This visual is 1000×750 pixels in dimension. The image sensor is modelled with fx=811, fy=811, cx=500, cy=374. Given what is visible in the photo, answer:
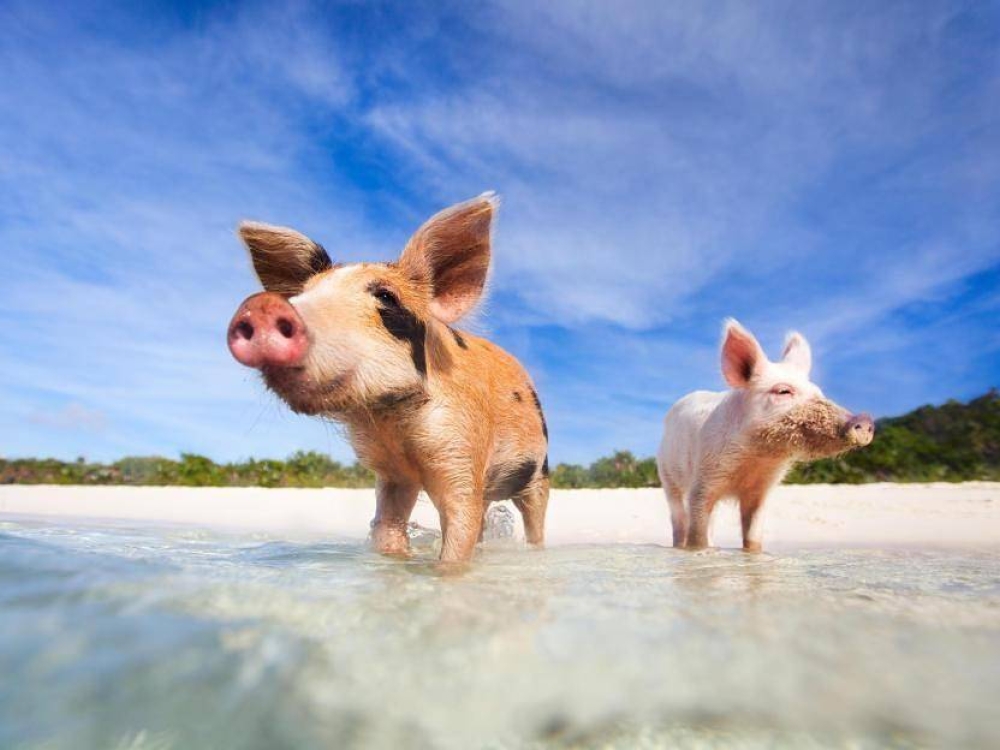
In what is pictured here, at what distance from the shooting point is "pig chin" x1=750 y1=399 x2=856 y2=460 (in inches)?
239

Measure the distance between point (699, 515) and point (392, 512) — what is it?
118 inches

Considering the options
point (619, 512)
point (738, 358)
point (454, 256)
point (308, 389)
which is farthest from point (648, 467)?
point (308, 389)

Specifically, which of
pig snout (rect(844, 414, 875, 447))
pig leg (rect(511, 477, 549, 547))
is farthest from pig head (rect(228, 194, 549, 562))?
pig snout (rect(844, 414, 875, 447))

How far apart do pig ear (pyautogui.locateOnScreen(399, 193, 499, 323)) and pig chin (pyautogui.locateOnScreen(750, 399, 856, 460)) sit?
9.80ft

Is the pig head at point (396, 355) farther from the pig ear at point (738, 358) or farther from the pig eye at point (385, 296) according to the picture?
the pig ear at point (738, 358)

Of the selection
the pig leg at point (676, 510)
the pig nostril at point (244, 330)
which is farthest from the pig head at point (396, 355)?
the pig leg at point (676, 510)

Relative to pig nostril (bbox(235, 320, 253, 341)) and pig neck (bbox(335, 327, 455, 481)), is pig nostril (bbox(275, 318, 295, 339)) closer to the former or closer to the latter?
pig nostril (bbox(235, 320, 253, 341))

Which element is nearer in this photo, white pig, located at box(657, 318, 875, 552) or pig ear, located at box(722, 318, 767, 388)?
white pig, located at box(657, 318, 875, 552)

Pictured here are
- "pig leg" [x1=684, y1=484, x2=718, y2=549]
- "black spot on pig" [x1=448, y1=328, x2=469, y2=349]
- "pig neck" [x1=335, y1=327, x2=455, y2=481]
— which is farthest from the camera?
"pig leg" [x1=684, y1=484, x2=718, y2=549]

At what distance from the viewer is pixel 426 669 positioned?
73.6 inches

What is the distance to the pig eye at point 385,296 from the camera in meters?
3.92

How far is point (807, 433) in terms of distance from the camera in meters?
6.19

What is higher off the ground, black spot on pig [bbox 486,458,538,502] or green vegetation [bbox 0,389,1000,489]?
green vegetation [bbox 0,389,1000,489]

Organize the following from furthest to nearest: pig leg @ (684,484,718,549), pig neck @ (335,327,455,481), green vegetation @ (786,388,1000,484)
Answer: green vegetation @ (786,388,1000,484), pig leg @ (684,484,718,549), pig neck @ (335,327,455,481)
